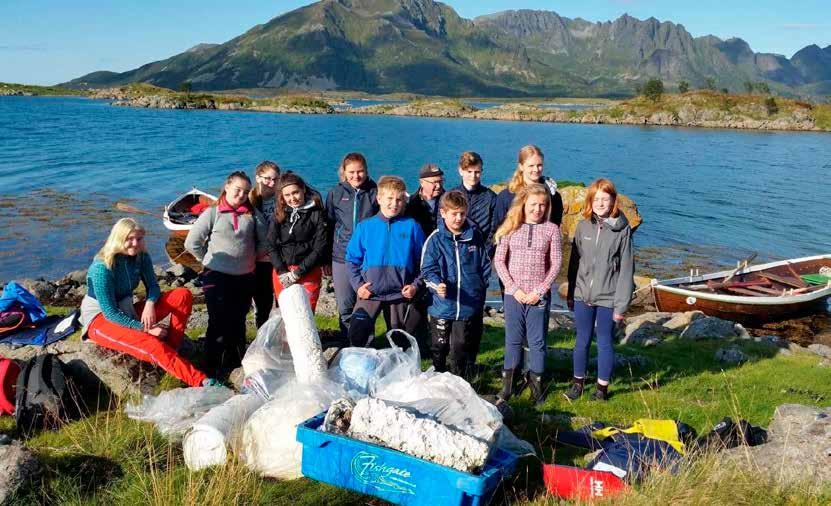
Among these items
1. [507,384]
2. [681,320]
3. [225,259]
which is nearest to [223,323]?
[225,259]

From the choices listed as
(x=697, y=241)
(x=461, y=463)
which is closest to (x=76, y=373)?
(x=461, y=463)

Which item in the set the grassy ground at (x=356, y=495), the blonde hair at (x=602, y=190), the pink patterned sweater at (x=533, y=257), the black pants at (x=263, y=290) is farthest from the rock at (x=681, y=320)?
the black pants at (x=263, y=290)

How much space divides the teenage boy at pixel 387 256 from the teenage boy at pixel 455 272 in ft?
0.91

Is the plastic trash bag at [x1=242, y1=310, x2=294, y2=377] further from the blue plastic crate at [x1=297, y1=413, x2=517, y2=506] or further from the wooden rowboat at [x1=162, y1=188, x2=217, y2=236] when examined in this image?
the wooden rowboat at [x1=162, y1=188, x2=217, y2=236]

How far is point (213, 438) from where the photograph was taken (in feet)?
13.9

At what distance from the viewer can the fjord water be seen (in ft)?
69.6

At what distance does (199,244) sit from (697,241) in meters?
22.4

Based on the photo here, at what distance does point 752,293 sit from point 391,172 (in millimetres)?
27079

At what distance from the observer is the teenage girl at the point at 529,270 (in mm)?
5953

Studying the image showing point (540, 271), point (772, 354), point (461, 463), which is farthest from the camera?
point (772, 354)

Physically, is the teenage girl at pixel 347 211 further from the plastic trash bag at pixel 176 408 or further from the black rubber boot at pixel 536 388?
the black rubber boot at pixel 536 388

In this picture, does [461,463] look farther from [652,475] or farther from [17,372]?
[17,372]

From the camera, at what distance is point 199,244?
661 cm

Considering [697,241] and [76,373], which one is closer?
[76,373]
